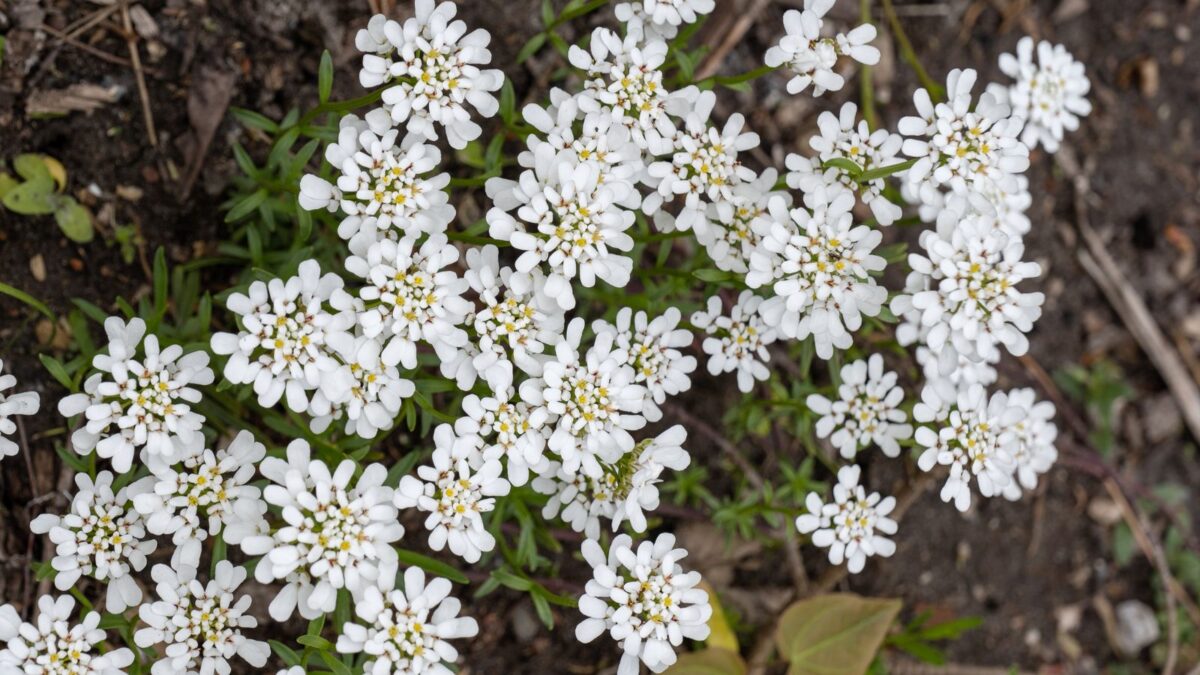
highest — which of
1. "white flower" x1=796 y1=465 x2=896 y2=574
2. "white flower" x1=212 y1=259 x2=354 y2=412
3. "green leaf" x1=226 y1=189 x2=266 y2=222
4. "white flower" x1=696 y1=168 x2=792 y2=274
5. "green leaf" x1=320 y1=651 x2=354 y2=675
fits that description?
"white flower" x1=696 y1=168 x2=792 y2=274

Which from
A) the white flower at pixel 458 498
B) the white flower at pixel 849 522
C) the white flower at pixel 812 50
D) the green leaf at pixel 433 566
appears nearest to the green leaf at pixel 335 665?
the green leaf at pixel 433 566

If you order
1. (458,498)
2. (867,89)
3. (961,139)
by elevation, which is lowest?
(458,498)

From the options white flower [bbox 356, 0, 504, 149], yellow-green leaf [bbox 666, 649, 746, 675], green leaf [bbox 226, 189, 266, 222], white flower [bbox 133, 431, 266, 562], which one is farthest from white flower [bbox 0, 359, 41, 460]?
yellow-green leaf [bbox 666, 649, 746, 675]

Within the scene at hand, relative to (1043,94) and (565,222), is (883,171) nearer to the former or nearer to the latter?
(565,222)

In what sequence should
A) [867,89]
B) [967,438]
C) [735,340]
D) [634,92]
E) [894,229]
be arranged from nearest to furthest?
[634,92], [967,438], [735,340], [867,89], [894,229]

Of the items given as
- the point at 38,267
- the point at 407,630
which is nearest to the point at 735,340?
the point at 407,630

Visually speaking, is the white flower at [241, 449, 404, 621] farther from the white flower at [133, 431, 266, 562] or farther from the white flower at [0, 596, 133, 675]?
the white flower at [0, 596, 133, 675]

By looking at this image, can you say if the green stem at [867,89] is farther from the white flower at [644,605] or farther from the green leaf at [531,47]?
the white flower at [644,605]
